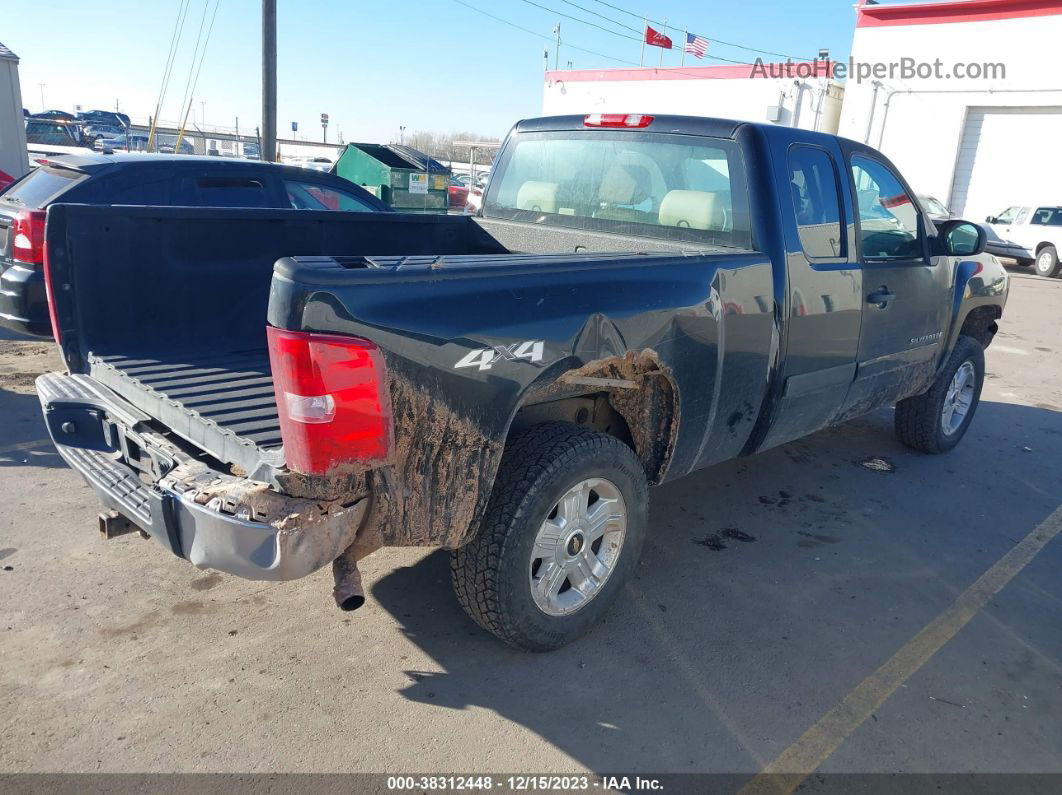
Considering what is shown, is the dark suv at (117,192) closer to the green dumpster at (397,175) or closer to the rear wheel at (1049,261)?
the green dumpster at (397,175)

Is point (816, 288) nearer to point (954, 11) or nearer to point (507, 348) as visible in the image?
point (507, 348)

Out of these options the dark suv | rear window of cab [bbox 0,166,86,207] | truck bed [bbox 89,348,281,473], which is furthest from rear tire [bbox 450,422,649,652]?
rear window of cab [bbox 0,166,86,207]

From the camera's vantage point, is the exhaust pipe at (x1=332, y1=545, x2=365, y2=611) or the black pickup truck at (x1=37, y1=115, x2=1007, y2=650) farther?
the exhaust pipe at (x1=332, y1=545, x2=365, y2=611)

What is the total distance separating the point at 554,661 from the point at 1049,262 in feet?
70.2

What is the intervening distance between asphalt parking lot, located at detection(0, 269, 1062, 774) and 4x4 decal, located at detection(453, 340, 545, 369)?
123cm

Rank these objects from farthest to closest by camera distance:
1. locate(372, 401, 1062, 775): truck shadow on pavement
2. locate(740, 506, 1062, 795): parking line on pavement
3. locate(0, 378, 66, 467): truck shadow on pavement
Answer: locate(0, 378, 66, 467): truck shadow on pavement, locate(372, 401, 1062, 775): truck shadow on pavement, locate(740, 506, 1062, 795): parking line on pavement

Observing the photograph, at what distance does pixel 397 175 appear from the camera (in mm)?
14484

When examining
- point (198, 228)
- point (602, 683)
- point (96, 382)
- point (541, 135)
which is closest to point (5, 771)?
point (96, 382)

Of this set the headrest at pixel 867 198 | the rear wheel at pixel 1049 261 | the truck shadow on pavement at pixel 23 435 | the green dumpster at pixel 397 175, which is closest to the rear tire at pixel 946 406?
the headrest at pixel 867 198

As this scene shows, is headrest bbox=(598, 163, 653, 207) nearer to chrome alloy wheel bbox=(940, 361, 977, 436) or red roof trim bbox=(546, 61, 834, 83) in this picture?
chrome alloy wheel bbox=(940, 361, 977, 436)

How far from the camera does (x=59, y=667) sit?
2.98 m

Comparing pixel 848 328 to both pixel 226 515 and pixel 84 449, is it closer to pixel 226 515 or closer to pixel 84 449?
pixel 226 515

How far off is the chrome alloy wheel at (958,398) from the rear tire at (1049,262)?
17.0m

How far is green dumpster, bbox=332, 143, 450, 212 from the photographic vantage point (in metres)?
14.6
